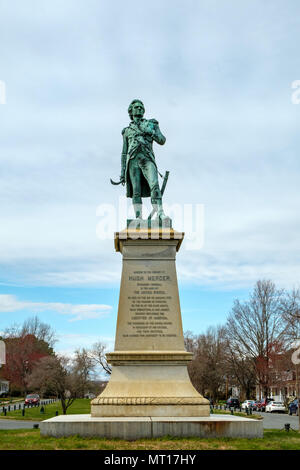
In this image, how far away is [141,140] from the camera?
14.4 m

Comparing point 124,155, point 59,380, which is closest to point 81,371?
point 59,380

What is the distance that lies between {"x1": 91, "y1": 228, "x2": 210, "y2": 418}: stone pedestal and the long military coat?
1965 millimetres

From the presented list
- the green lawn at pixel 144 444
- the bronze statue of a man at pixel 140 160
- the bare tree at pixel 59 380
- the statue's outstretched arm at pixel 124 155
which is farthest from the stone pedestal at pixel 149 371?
the bare tree at pixel 59 380

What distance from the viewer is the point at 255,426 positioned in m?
10.3

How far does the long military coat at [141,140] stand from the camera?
14.4 meters

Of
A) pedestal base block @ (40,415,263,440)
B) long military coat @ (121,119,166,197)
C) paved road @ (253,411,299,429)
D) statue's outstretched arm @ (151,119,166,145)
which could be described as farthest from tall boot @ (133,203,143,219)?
paved road @ (253,411,299,429)

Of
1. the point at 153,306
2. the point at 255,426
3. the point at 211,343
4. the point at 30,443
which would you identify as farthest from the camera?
the point at 211,343

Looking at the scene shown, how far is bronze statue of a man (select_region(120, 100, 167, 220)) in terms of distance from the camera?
14258 millimetres

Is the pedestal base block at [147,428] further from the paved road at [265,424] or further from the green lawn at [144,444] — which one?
the paved road at [265,424]

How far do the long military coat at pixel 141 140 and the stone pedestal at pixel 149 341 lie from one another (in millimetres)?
1965

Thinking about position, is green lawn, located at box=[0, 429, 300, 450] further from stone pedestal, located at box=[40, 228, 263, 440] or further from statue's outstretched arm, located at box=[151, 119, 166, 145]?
statue's outstretched arm, located at box=[151, 119, 166, 145]

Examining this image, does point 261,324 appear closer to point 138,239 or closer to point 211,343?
point 211,343
